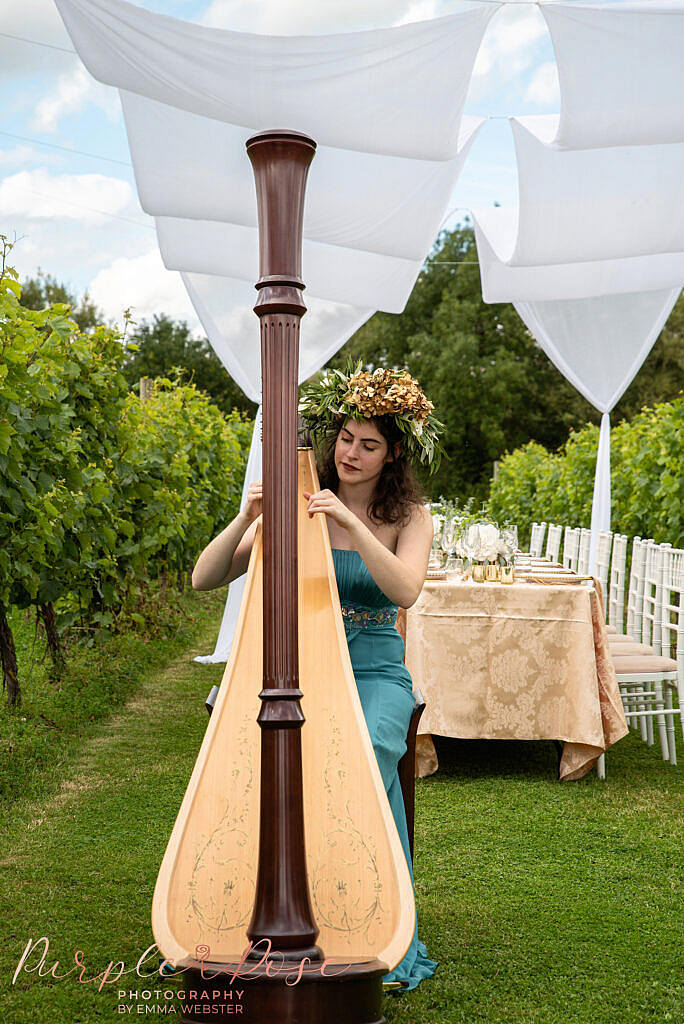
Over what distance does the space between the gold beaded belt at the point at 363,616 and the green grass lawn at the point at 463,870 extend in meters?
0.90

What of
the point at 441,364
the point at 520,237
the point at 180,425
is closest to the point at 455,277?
the point at 441,364

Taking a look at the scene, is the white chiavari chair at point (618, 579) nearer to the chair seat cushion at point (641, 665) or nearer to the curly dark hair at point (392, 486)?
the chair seat cushion at point (641, 665)

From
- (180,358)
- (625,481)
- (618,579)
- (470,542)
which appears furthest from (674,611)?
(180,358)

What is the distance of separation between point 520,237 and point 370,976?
469 cm

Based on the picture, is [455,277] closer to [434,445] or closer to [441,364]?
[441,364]

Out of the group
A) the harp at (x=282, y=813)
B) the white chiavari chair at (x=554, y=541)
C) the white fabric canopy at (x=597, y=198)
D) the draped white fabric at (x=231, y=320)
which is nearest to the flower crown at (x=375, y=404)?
the harp at (x=282, y=813)

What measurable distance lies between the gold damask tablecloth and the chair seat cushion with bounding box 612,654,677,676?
0.28m

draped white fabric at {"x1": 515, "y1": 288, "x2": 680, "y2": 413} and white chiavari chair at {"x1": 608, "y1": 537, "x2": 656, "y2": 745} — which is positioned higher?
draped white fabric at {"x1": 515, "y1": 288, "x2": 680, "y2": 413}

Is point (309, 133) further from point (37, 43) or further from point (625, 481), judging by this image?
point (625, 481)

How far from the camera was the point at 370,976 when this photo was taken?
1.79 meters

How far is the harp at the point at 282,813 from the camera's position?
5.80ft

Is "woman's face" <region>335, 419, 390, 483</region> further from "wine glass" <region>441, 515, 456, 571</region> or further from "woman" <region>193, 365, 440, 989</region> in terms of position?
"wine glass" <region>441, 515, 456, 571</region>

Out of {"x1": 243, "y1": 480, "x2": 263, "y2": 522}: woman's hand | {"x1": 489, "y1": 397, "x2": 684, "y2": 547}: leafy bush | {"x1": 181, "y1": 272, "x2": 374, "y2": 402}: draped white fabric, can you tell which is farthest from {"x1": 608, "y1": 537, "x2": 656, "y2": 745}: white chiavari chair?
{"x1": 243, "y1": 480, "x2": 263, "y2": 522}: woman's hand

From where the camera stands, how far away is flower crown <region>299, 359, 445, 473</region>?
100 inches
